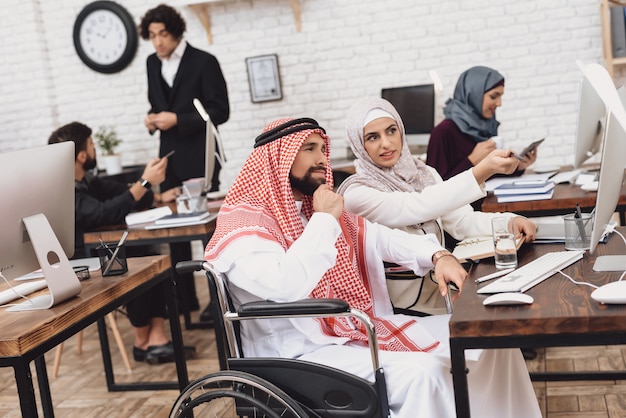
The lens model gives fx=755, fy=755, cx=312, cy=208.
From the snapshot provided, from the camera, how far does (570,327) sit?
1.46m

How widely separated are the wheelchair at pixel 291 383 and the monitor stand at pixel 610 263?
59 cm

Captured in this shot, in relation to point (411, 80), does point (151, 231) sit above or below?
below

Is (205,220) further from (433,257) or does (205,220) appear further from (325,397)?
(325,397)

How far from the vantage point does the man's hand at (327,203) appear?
2.00 meters

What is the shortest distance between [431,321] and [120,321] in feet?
10.2

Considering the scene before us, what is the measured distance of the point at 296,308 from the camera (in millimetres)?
1738

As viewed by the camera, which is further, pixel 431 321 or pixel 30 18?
pixel 30 18

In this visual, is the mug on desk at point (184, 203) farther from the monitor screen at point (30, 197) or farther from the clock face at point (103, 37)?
the clock face at point (103, 37)

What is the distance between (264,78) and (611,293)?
419 centimetres

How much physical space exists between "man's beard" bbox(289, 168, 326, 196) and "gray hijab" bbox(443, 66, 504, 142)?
177 cm

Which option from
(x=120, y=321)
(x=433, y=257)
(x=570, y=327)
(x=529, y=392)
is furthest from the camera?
(x=120, y=321)

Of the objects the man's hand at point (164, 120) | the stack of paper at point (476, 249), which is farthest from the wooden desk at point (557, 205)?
the man's hand at point (164, 120)

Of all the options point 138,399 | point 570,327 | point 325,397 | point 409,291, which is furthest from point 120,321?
point 570,327

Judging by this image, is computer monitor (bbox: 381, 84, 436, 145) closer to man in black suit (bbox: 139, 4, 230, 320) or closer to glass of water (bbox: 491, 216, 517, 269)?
man in black suit (bbox: 139, 4, 230, 320)
